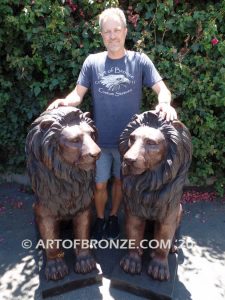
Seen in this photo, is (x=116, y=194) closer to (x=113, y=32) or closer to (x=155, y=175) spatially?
(x=155, y=175)

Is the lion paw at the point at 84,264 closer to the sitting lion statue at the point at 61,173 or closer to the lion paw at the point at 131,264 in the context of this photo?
the sitting lion statue at the point at 61,173

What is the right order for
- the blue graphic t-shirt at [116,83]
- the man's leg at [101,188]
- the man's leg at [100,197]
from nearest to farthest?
the blue graphic t-shirt at [116,83] < the man's leg at [101,188] < the man's leg at [100,197]

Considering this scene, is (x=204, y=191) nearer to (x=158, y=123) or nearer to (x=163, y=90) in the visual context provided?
Result: (x=163, y=90)

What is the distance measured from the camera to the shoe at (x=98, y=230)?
3.38 m

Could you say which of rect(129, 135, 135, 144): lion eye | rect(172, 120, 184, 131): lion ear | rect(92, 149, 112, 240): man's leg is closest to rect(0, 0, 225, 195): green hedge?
rect(92, 149, 112, 240): man's leg

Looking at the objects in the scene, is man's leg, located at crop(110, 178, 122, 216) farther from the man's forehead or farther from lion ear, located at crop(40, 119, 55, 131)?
the man's forehead

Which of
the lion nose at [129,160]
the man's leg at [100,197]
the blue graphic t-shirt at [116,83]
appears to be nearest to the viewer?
the lion nose at [129,160]

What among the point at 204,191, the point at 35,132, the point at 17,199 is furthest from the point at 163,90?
the point at 17,199

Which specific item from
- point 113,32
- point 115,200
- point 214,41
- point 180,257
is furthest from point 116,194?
point 214,41

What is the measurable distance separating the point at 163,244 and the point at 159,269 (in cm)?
19

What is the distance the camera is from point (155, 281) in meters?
2.72

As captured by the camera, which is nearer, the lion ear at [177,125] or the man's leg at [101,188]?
the lion ear at [177,125]

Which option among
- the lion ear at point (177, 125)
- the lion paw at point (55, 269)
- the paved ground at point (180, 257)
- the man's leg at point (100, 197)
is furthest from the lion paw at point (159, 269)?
the lion ear at point (177, 125)

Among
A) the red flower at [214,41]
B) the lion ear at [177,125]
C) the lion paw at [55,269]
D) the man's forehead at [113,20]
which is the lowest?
the lion paw at [55,269]
